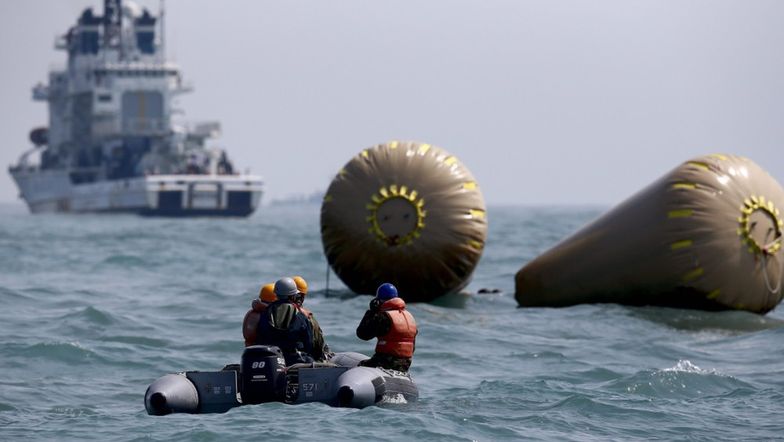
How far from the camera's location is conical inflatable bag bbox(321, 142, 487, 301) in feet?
72.6

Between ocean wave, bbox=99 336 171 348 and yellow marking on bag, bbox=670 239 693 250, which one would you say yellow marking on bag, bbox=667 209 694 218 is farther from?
ocean wave, bbox=99 336 171 348

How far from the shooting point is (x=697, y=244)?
20250 millimetres

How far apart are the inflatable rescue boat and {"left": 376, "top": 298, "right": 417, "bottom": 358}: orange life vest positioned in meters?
0.41

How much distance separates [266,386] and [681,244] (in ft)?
28.7

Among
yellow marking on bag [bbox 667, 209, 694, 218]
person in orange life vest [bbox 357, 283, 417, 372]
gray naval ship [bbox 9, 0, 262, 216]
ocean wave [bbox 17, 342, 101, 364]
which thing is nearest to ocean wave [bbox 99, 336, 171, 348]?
ocean wave [bbox 17, 342, 101, 364]

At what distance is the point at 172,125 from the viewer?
9225cm

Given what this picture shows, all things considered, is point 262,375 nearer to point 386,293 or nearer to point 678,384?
point 386,293

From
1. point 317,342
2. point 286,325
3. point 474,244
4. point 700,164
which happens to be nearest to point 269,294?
point 286,325

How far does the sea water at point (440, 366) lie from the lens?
13281 millimetres

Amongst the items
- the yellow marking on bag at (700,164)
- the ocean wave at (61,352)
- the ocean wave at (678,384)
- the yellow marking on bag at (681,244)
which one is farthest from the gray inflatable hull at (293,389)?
the yellow marking on bag at (700,164)

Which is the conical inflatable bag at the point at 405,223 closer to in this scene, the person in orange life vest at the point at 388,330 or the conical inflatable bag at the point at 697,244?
the conical inflatable bag at the point at 697,244

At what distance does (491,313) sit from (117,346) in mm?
6493

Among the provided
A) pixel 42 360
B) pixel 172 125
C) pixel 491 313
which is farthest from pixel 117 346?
pixel 172 125

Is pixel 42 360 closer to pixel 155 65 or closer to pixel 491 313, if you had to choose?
pixel 491 313
